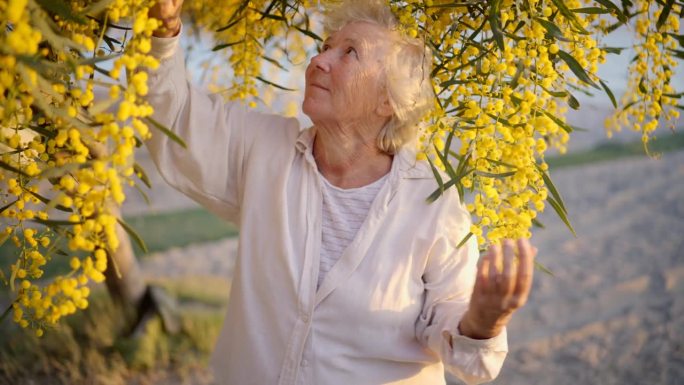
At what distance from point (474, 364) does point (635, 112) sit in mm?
771

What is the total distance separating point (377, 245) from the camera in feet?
5.18

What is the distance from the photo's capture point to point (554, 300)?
421 cm

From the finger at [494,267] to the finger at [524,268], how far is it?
4 cm

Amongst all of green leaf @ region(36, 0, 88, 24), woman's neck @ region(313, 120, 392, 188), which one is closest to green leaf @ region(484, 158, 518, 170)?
woman's neck @ region(313, 120, 392, 188)

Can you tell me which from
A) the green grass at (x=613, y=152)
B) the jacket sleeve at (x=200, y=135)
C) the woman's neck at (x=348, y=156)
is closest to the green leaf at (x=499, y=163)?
the woman's neck at (x=348, y=156)

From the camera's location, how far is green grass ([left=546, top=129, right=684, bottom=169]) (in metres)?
7.53

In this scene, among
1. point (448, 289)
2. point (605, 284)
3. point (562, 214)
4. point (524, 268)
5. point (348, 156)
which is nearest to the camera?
point (524, 268)

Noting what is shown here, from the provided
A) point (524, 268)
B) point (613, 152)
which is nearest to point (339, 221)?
point (524, 268)

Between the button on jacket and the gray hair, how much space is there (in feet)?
0.34

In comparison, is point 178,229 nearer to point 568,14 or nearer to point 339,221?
point 339,221

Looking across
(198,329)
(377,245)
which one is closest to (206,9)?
(377,245)

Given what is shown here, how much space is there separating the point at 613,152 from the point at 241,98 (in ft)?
23.3

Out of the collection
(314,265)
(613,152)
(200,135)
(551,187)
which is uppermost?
(200,135)

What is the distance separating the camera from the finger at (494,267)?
1.23m
